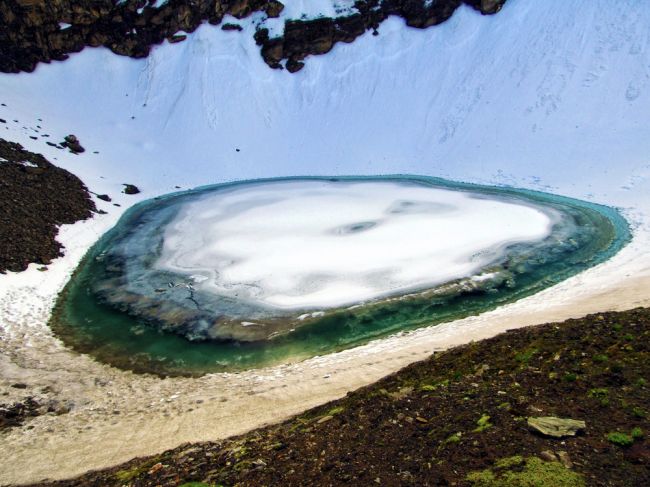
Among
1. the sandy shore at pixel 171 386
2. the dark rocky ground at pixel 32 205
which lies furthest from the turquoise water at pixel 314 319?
the dark rocky ground at pixel 32 205

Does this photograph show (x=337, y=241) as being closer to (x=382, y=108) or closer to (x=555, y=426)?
(x=555, y=426)

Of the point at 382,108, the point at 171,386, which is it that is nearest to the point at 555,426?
the point at 171,386

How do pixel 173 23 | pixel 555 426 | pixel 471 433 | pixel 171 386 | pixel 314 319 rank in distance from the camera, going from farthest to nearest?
pixel 173 23, pixel 314 319, pixel 171 386, pixel 471 433, pixel 555 426

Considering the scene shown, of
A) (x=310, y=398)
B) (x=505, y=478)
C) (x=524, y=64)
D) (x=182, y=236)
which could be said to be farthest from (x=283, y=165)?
(x=505, y=478)

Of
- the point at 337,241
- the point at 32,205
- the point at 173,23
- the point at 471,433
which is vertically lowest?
the point at 471,433

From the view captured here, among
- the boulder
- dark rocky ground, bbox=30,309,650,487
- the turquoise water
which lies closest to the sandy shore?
the turquoise water

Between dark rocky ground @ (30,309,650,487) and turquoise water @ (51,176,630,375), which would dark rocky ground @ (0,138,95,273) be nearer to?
turquoise water @ (51,176,630,375)

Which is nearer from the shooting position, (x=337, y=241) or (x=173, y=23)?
(x=337, y=241)
